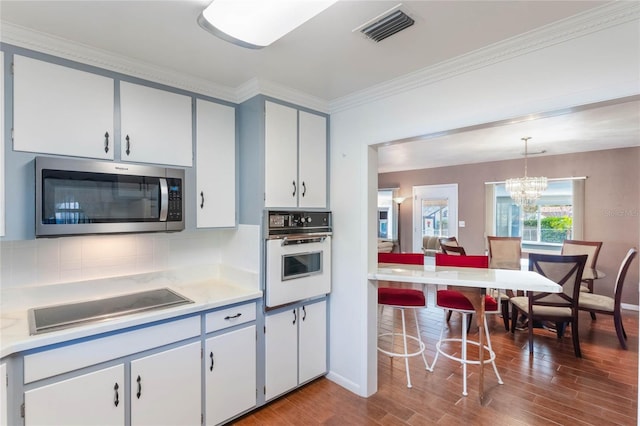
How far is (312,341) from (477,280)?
139 centimetres

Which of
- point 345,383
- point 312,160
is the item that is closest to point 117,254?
point 312,160

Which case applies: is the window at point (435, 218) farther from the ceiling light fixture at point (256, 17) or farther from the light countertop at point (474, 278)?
the ceiling light fixture at point (256, 17)

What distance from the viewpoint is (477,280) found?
2.16 metres

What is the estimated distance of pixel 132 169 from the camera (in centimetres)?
190

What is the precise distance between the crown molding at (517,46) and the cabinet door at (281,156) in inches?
24.4

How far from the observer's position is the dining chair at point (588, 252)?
4.01m

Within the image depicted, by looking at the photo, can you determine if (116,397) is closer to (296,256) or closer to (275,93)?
(296,256)

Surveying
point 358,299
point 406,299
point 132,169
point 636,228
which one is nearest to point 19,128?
point 132,169

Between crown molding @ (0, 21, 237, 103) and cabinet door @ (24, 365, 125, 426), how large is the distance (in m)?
1.76

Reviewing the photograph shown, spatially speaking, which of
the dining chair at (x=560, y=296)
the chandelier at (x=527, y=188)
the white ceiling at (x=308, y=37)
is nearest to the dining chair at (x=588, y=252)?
the chandelier at (x=527, y=188)

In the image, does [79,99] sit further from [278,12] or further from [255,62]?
[278,12]

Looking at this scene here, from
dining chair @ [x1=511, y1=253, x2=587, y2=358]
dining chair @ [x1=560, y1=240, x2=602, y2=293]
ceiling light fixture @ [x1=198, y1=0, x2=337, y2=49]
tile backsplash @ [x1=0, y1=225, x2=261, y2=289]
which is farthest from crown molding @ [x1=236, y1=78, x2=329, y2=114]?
dining chair @ [x1=560, y1=240, x2=602, y2=293]

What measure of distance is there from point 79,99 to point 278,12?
1309mm

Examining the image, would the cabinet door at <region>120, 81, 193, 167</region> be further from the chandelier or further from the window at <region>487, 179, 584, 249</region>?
the window at <region>487, 179, 584, 249</region>
